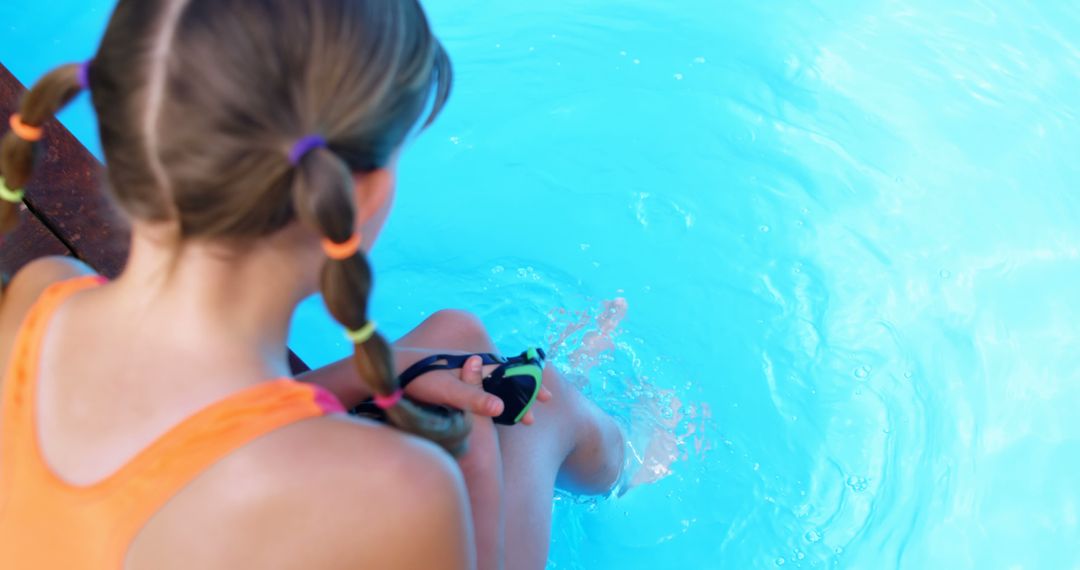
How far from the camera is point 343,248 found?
863 millimetres

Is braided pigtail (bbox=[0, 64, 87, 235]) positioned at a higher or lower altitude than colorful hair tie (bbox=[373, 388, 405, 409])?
higher

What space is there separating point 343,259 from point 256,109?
0.16m

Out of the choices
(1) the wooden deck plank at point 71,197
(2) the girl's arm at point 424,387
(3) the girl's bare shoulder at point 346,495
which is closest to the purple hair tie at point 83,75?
(3) the girl's bare shoulder at point 346,495

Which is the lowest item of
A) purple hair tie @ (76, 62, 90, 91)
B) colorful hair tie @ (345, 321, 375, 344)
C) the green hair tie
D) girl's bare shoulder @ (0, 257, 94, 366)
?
girl's bare shoulder @ (0, 257, 94, 366)

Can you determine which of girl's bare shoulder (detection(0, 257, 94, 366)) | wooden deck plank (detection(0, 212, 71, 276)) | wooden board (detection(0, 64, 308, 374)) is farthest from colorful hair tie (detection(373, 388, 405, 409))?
wooden deck plank (detection(0, 212, 71, 276))

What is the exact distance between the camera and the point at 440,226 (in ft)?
8.73

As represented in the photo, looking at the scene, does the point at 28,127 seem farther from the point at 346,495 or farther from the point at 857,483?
the point at 857,483

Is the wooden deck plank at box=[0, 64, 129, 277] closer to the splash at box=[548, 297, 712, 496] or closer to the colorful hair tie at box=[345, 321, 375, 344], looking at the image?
the colorful hair tie at box=[345, 321, 375, 344]

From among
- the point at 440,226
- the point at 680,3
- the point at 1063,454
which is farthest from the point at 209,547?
the point at 680,3

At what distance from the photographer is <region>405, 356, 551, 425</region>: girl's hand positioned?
1.41 meters

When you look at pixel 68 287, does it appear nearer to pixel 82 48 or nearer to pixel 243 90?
pixel 243 90

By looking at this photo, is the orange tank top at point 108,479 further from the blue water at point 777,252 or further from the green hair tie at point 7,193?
the blue water at point 777,252

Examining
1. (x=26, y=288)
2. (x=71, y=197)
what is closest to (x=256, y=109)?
(x=26, y=288)

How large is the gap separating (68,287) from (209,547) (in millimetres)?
393
